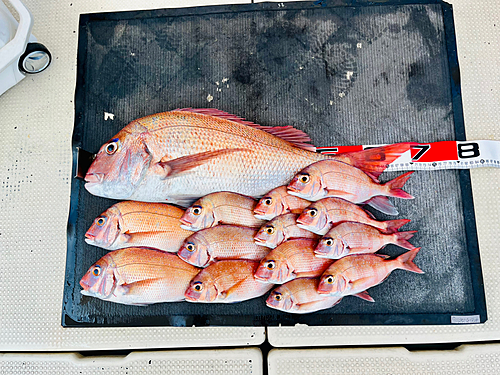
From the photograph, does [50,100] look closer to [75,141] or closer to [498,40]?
[75,141]

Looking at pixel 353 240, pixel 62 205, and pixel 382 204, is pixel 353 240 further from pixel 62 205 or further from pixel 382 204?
pixel 62 205

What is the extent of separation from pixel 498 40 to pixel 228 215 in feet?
6.06

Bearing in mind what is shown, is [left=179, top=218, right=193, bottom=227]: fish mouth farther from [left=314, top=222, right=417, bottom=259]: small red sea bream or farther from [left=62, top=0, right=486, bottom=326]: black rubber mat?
[left=314, top=222, right=417, bottom=259]: small red sea bream

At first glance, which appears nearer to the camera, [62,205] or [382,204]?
[382,204]

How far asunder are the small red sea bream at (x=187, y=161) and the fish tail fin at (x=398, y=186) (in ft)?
0.77

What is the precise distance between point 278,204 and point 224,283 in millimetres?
443

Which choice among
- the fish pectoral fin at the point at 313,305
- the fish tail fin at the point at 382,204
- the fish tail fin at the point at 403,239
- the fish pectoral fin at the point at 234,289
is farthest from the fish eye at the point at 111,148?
the fish tail fin at the point at 403,239

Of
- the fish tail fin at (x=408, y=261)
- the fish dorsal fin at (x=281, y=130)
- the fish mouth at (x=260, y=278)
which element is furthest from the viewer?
the fish dorsal fin at (x=281, y=130)

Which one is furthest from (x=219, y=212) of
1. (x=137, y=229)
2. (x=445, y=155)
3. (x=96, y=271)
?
(x=445, y=155)

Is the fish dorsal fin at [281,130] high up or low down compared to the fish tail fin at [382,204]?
up

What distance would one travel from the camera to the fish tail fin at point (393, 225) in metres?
1.81

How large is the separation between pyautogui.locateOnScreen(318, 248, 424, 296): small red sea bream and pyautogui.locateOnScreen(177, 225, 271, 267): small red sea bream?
0.36 m

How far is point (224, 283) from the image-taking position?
168 centimetres

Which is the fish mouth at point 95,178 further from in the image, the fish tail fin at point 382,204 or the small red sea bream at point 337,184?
the fish tail fin at point 382,204
